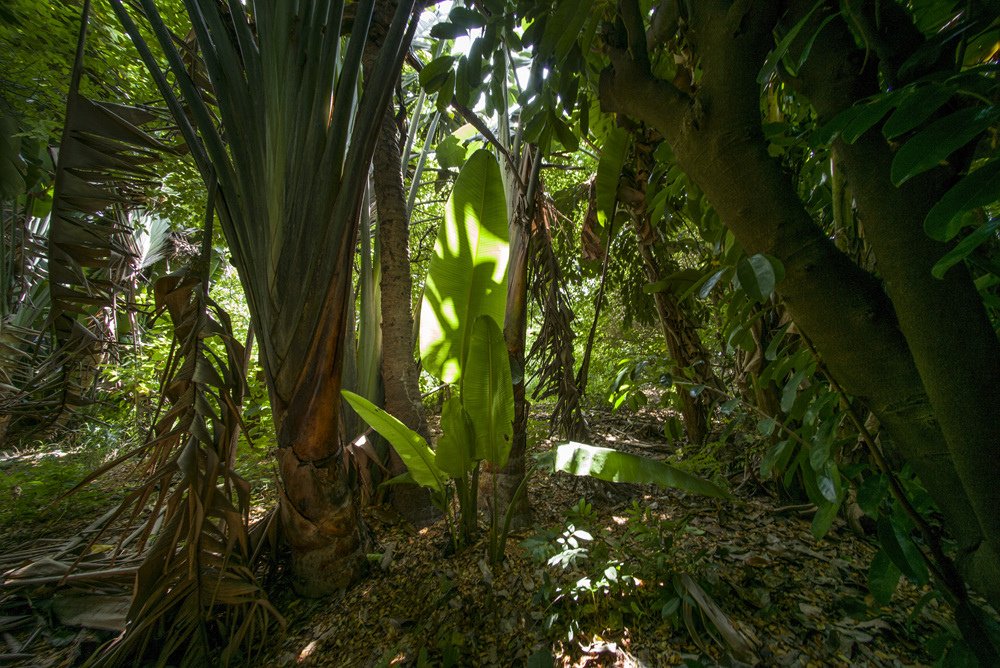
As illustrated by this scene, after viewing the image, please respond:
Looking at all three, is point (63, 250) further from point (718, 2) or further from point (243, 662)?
point (718, 2)

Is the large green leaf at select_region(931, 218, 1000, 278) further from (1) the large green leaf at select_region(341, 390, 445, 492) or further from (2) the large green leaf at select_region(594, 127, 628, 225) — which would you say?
(1) the large green leaf at select_region(341, 390, 445, 492)

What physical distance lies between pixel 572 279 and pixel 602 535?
1785 millimetres

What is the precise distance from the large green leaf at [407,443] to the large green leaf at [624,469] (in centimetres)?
48

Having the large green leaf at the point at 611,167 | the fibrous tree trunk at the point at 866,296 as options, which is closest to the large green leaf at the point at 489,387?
the large green leaf at the point at 611,167

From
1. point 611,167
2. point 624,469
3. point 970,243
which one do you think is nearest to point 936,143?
point 970,243

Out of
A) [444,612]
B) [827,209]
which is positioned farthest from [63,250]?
[827,209]

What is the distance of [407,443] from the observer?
4.42ft

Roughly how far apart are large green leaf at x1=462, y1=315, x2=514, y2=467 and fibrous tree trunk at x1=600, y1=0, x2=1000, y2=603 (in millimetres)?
790

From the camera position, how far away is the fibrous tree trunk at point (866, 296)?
1.33 ft

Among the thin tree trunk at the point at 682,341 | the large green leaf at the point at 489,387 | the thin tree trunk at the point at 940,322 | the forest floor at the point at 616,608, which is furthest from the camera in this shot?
the thin tree trunk at the point at 682,341

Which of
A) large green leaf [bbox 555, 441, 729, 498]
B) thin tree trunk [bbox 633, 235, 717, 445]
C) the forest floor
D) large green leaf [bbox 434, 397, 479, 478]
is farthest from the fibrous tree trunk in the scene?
thin tree trunk [bbox 633, 235, 717, 445]

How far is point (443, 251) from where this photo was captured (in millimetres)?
1387

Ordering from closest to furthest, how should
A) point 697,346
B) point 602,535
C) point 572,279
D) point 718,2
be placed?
1. point 718,2
2. point 602,535
3. point 697,346
4. point 572,279

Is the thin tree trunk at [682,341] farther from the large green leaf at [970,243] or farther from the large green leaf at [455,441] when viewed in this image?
the large green leaf at [970,243]
